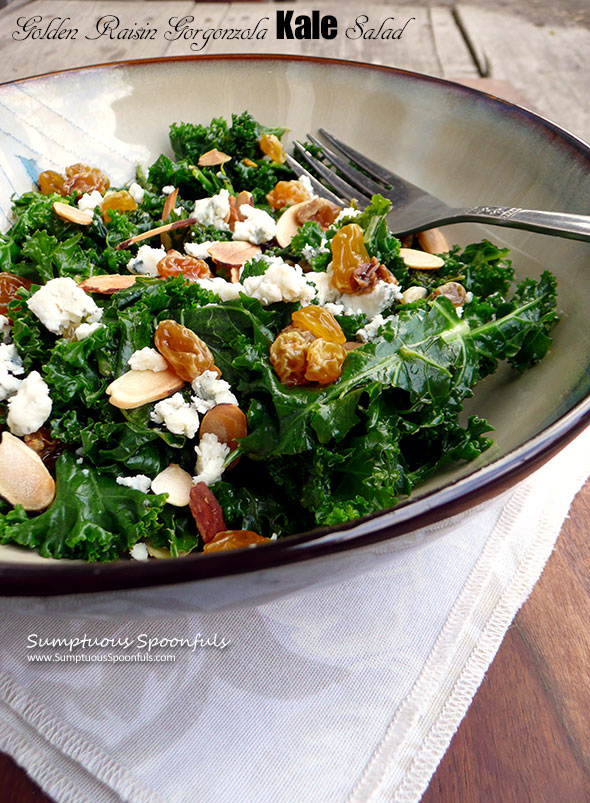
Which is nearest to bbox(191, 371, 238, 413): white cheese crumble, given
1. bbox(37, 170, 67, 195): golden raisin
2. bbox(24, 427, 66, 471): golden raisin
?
bbox(24, 427, 66, 471): golden raisin

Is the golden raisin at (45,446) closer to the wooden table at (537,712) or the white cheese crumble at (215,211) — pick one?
the wooden table at (537,712)

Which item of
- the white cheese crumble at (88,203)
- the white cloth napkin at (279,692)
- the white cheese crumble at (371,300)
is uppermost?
the white cheese crumble at (371,300)

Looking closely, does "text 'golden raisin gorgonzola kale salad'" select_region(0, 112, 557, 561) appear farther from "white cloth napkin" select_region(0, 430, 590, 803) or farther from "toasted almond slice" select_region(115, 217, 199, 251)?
"white cloth napkin" select_region(0, 430, 590, 803)

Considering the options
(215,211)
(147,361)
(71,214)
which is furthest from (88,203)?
(147,361)

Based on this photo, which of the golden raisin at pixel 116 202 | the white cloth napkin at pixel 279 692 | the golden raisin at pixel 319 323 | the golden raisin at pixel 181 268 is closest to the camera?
the white cloth napkin at pixel 279 692

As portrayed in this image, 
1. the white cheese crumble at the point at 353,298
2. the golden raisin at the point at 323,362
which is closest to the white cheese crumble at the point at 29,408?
the golden raisin at the point at 323,362

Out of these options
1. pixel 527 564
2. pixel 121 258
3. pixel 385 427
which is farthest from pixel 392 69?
pixel 527 564

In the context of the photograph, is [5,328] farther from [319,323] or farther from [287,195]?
[287,195]
